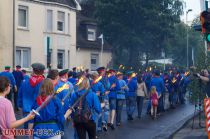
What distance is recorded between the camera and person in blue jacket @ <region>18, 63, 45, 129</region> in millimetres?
9484

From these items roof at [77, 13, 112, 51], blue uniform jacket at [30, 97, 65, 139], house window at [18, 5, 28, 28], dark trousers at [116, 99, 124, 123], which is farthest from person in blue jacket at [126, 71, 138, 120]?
roof at [77, 13, 112, 51]

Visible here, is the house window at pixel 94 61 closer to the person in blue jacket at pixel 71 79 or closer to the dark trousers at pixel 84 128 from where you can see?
the person in blue jacket at pixel 71 79

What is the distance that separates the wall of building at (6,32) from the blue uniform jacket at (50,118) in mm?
24154

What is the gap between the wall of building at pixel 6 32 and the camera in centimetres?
3119

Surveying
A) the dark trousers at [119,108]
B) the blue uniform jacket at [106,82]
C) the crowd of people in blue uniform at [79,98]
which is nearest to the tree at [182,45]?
the crowd of people in blue uniform at [79,98]

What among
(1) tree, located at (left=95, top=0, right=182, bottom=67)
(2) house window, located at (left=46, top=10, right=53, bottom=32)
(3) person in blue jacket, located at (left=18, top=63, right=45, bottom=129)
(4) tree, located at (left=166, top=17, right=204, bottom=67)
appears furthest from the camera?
(4) tree, located at (left=166, top=17, right=204, bottom=67)

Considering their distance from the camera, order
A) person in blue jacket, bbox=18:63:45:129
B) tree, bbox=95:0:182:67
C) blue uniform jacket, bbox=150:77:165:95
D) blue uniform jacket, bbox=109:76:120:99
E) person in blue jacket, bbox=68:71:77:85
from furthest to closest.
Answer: tree, bbox=95:0:182:67 → blue uniform jacket, bbox=150:77:165:95 → person in blue jacket, bbox=68:71:77:85 → blue uniform jacket, bbox=109:76:120:99 → person in blue jacket, bbox=18:63:45:129

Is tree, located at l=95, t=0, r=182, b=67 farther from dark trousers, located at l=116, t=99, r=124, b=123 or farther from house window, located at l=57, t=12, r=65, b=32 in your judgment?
dark trousers, located at l=116, t=99, r=124, b=123

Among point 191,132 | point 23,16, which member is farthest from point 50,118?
point 23,16

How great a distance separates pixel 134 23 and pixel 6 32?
1646 cm

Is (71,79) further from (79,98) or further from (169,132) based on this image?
(79,98)

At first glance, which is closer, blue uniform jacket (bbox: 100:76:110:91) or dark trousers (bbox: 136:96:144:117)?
blue uniform jacket (bbox: 100:76:110:91)

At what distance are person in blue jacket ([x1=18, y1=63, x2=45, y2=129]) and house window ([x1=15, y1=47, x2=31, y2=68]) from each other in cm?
2304

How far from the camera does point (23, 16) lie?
33312mm
